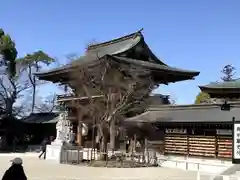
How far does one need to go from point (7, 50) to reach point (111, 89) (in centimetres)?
2086

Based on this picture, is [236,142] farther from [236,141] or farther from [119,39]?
[119,39]

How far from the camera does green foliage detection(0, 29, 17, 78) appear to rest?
44750 mm

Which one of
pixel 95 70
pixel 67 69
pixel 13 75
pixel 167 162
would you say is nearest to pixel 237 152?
pixel 167 162

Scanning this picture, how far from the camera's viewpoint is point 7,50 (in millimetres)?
44969

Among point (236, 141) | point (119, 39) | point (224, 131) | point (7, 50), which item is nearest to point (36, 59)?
point (7, 50)

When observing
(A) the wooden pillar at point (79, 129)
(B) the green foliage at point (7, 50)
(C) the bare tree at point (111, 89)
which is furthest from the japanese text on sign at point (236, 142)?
(B) the green foliage at point (7, 50)

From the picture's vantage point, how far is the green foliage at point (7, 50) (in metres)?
44.8

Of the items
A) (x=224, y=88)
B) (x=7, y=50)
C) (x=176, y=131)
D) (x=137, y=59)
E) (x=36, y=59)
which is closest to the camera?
(x=176, y=131)

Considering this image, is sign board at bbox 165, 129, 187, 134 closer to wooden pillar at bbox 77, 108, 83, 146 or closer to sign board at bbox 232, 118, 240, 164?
sign board at bbox 232, 118, 240, 164

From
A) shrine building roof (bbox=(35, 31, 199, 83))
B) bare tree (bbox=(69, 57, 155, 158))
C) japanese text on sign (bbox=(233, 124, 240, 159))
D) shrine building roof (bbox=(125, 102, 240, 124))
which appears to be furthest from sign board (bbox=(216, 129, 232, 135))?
shrine building roof (bbox=(35, 31, 199, 83))

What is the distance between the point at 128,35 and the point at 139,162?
786 inches

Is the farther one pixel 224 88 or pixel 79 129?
pixel 79 129

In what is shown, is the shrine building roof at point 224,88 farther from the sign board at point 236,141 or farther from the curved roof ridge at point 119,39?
the curved roof ridge at point 119,39

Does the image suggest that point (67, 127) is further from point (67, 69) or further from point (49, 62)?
point (49, 62)
